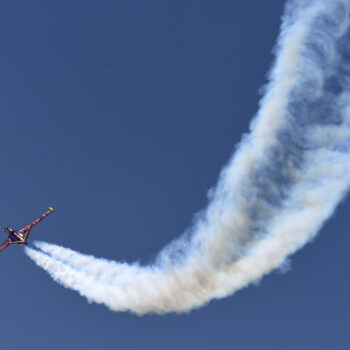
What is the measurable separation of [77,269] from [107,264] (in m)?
5.80

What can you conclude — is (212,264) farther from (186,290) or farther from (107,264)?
(107,264)

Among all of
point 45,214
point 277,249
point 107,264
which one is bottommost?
point 277,249

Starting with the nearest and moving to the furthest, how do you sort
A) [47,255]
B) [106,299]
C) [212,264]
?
[212,264], [106,299], [47,255]

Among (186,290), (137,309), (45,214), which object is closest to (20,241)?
(45,214)

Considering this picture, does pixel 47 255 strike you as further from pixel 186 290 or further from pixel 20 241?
pixel 186 290

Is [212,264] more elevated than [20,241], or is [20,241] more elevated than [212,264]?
[20,241]

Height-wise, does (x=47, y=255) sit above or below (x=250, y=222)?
above

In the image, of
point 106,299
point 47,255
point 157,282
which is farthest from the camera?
point 47,255

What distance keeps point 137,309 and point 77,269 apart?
11753 millimetres

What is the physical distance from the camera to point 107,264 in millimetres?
92438

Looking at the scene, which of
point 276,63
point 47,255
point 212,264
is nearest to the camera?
point 276,63

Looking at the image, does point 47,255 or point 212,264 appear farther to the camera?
point 47,255

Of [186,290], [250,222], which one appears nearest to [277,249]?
[250,222]

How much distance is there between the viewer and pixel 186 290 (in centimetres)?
8231
